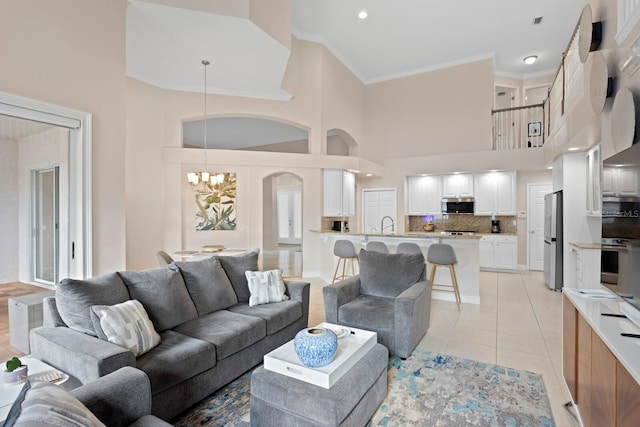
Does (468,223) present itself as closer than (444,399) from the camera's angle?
No

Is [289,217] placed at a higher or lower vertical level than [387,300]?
higher

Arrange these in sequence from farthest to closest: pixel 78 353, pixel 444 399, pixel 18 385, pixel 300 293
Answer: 1. pixel 300 293
2. pixel 444 399
3. pixel 78 353
4. pixel 18 385

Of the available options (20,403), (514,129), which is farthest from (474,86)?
(20,403)

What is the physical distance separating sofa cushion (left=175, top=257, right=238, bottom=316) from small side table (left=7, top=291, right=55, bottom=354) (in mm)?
1283

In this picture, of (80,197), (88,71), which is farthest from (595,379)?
(88,71)

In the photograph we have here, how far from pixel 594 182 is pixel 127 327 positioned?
229 inches

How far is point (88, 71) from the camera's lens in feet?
10.5

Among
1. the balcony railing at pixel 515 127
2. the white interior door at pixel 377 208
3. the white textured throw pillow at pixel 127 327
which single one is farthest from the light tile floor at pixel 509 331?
the balcony railing at pixel 515 127

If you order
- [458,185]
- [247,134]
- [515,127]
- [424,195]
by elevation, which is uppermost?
[247,134]

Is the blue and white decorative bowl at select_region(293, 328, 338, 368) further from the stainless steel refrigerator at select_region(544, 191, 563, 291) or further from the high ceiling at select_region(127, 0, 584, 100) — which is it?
the stainless steel refrigerator at select_region(544, 191, 563, 291)

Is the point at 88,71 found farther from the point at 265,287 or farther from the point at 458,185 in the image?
the point at 458,185

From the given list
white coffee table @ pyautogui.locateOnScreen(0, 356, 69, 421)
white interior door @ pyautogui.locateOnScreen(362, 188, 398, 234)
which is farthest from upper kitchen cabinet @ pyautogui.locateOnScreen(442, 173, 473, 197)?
white coffee table @ pyautogui.locateOnScreen(0, 356, 69, 421)

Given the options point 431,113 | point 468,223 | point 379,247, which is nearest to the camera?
point 379,247

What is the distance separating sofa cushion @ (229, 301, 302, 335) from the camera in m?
2.91
